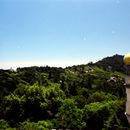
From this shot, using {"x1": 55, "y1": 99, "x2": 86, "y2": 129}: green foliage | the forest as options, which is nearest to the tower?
the forest

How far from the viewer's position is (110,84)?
129875 millimetres

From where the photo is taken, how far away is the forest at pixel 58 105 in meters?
69.2

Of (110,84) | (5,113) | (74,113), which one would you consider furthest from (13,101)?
(110,84)

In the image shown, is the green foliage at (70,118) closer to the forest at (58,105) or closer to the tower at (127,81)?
the forest at (58,105)

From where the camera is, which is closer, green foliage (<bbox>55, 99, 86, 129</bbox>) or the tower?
the tower

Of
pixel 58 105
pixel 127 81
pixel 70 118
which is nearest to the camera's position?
pixel 127 81

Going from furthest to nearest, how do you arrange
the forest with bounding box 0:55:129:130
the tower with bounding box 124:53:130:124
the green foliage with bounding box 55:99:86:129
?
the forest with bounding box 0:55:129:130, the green foliage with bounding box 55:99:86:129, the tower with bounding box 124:53:130:124

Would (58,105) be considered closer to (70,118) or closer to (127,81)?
(70,118)

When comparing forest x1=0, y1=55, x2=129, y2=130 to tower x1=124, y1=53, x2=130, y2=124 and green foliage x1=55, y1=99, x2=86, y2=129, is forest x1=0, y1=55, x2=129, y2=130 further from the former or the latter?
tower x1=124, y1=53, x2=130, y2=124

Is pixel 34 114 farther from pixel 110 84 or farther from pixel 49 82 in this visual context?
pixel 110 84

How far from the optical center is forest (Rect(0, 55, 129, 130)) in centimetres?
6918

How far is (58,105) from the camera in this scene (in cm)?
9400

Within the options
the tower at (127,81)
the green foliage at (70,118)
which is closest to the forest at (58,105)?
the green foliage at (70,118)

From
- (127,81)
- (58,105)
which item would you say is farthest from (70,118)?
(127,81)
